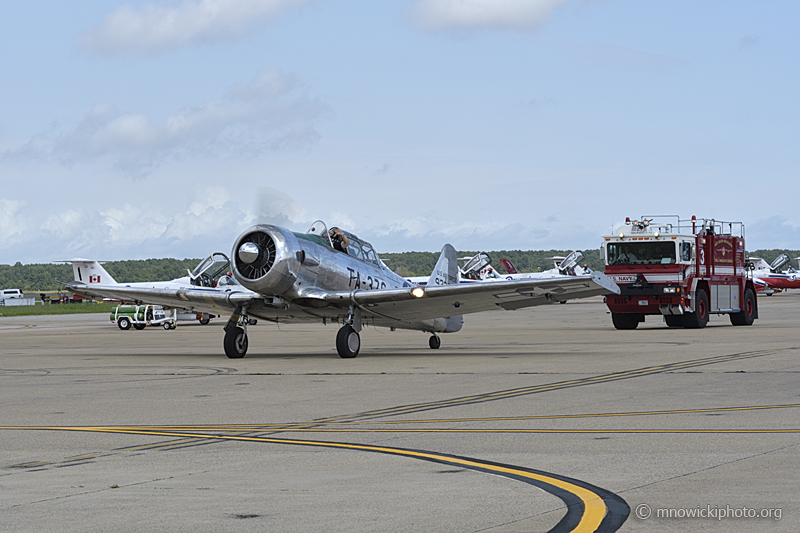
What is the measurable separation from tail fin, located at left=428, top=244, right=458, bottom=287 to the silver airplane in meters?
3.11

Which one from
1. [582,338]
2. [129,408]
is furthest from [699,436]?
[582,338]

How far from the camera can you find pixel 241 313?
888 inches

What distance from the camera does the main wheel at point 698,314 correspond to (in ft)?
108

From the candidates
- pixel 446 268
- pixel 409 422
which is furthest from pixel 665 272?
pixel 409 422

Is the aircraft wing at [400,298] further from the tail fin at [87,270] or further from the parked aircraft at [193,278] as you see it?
the tail fin at [87,270]

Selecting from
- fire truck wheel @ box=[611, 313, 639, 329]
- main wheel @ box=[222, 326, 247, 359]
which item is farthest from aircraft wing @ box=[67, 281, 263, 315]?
fire truck wheel @ box=[611, 313, 639, 329]

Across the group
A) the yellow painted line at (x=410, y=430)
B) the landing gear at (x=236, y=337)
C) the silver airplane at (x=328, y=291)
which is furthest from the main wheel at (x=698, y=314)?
the yellow painted line at (x=410, y=430)

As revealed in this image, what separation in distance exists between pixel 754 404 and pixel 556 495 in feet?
20.1

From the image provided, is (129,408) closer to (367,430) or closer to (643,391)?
(367,430)

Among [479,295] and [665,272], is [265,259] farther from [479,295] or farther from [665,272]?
[665,272]

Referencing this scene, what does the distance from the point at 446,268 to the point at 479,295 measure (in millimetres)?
6356

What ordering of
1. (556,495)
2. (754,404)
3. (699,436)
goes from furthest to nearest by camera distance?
1. (754,404)
2. (699,436)
3. (556,495)

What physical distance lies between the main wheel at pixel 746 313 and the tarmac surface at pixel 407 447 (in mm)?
17968

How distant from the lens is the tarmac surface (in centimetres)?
595
